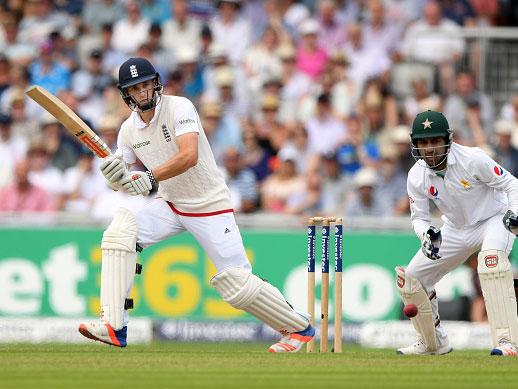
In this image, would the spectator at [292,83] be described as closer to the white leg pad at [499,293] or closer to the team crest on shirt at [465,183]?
the team crest on shirt at [465,183]

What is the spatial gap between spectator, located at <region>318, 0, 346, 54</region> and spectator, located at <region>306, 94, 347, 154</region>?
999 millimetres

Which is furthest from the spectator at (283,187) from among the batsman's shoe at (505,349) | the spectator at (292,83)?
the batsman's shoe at (505,349)

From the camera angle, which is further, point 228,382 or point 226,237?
point 226,237

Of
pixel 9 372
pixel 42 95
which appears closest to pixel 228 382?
pixel 9 372

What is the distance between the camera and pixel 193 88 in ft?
48.7

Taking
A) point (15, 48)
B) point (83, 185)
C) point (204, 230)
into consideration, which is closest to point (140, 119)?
point (204, 230)

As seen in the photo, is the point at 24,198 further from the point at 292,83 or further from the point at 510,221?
the point at 510,221

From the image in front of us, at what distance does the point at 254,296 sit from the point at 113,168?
1179 mm

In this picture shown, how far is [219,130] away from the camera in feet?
46.3

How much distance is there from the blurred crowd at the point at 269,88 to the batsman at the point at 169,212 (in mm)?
4170

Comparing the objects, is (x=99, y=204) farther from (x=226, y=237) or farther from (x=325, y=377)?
(x=325, y=377)

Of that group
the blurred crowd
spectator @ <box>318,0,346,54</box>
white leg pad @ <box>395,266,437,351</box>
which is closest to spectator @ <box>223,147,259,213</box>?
the blurred crowd

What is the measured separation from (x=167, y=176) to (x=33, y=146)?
220 inches

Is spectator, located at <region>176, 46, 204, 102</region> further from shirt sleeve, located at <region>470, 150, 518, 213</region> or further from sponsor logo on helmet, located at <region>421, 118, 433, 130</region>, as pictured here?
shirt sleeve, located at <region>470, 150, 518, 213</region>
